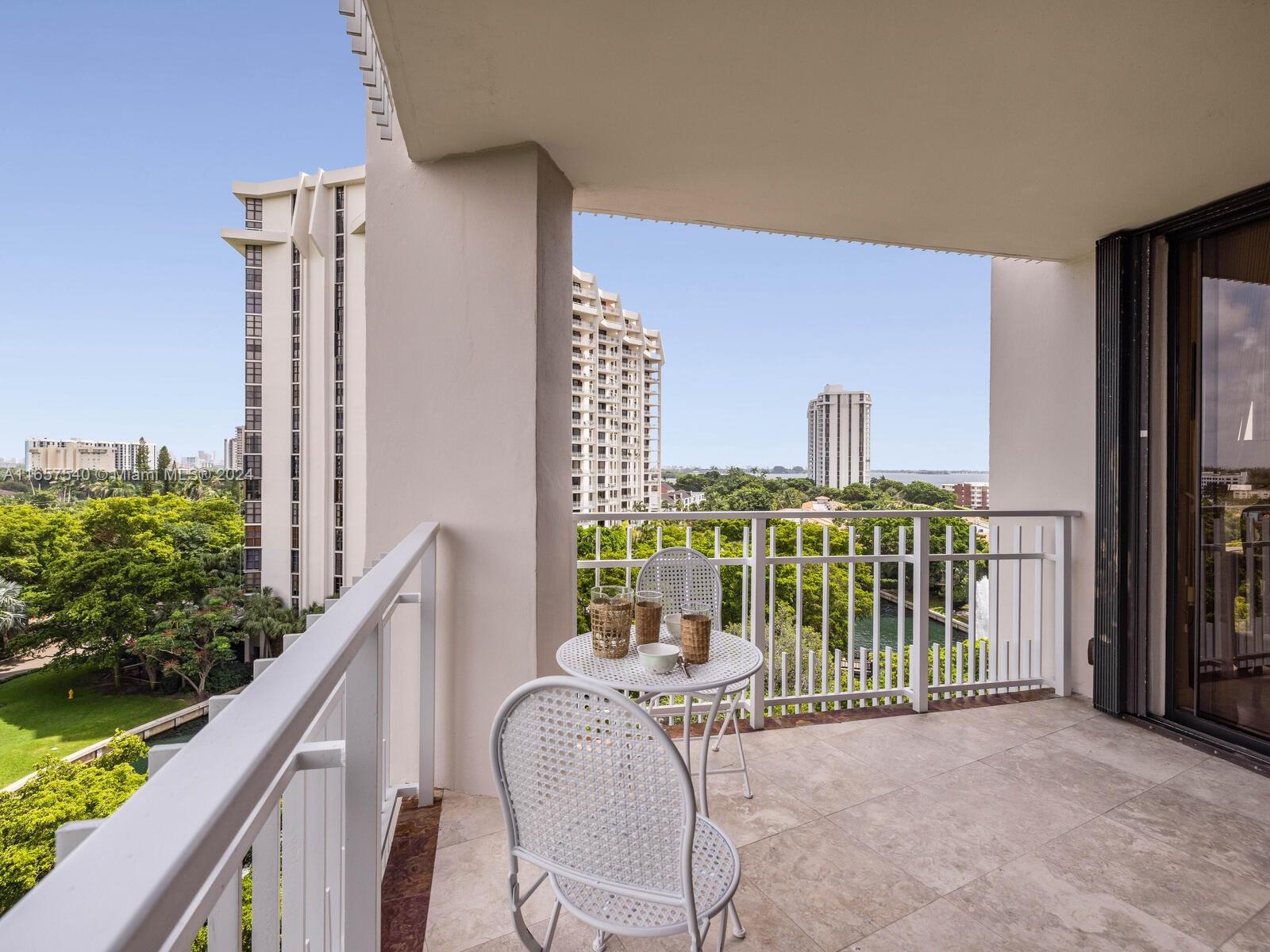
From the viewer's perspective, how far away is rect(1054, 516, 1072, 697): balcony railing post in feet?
12.0

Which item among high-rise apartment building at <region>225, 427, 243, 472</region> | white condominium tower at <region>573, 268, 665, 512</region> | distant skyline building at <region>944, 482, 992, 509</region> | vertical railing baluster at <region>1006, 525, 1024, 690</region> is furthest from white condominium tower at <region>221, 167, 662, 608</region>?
vertical railing baluster at <region>1006, 525, 1024, 690</region>

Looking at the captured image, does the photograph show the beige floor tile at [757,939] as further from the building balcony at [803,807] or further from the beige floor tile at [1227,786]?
the beige floor tile at [1227,786]

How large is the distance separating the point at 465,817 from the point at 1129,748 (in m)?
3.07

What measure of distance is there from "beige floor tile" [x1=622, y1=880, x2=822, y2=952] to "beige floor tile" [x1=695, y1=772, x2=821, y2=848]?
1.00 feet

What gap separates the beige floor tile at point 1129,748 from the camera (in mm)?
2762

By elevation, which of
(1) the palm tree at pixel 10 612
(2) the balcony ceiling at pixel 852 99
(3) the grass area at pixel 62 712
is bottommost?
(3) the grass area at pixel 62 712

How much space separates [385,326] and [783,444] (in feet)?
94.5

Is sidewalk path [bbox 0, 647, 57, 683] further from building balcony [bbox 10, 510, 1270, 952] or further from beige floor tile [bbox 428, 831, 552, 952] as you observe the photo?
beige floor tile [bbox 428, 831, 552, 952]

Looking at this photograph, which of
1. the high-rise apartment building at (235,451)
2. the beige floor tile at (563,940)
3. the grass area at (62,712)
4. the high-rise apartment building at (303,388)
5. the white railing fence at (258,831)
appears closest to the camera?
the white railing fence at (258,831)

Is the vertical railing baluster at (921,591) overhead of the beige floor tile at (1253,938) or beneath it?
overhead

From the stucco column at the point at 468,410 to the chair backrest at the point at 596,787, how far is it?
1.30m

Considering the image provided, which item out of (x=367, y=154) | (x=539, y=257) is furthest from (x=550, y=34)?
(x=367, y=154)

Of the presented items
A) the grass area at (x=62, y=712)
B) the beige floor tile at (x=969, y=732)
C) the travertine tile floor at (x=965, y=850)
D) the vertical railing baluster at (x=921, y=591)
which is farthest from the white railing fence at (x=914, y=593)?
the grass area at (x=62, y=712)

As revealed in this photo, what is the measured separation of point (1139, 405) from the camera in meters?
3.29
